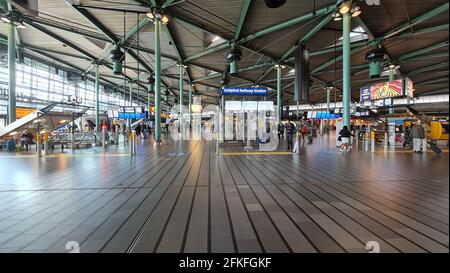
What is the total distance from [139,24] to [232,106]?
10.1 metres

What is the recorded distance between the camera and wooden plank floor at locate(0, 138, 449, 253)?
8.24ft

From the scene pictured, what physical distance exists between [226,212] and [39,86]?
35861 millimetres

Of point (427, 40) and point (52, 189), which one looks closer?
point (52, 189)

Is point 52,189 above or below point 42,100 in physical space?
below

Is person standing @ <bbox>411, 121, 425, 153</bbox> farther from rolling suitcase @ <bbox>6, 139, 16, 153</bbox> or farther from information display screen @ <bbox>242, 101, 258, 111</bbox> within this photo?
rolling suitcase @ <bbox>6, 139, 16, 153</bbox>

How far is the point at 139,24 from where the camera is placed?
17.6m

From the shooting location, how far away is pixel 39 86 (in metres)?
29.9

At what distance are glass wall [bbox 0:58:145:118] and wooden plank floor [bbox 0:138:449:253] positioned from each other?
27350 millimetres

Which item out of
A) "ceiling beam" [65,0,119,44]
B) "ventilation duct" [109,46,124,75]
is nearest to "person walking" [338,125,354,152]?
"ventilation duct" [109,46,124,75]

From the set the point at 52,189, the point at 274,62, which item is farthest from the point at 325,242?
the point at 274,62

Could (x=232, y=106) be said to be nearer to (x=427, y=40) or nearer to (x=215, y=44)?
(x=215, y=44)

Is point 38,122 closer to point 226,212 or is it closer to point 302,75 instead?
point 226,212
